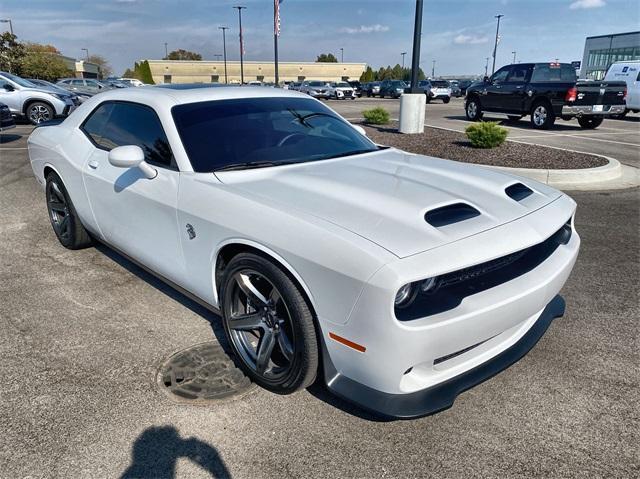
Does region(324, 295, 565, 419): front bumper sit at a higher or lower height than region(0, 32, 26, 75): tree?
lower

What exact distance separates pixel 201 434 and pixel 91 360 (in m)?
1.06

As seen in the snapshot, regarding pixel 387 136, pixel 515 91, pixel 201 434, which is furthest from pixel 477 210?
pixel 515 91

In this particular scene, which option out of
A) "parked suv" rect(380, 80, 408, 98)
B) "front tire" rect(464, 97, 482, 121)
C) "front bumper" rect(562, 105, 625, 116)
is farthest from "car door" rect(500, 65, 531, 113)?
"parked suv" rect(380, 80, 408, 98)

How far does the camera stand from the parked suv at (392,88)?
39219 millimetres

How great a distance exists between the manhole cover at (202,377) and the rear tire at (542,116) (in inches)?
565

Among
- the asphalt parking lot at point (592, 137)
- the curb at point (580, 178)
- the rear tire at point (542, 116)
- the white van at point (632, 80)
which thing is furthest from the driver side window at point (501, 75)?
the curb at point (580, 178)

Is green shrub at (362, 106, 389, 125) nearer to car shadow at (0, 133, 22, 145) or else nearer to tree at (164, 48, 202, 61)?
car shadow at (0, 133, 22, 145)

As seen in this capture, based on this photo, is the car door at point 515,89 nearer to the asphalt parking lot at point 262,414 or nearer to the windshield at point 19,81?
the asphalt parking lot at point 262,414

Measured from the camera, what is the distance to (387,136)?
12.1 meters

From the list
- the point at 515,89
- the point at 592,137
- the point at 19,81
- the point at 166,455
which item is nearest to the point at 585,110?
the point at 592,137

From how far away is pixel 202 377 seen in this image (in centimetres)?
284

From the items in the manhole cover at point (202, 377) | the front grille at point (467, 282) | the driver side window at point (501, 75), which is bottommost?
the manhole cover at point (202, 377)

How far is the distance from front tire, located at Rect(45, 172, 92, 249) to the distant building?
209ft

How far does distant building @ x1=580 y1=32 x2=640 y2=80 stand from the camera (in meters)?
58.7
